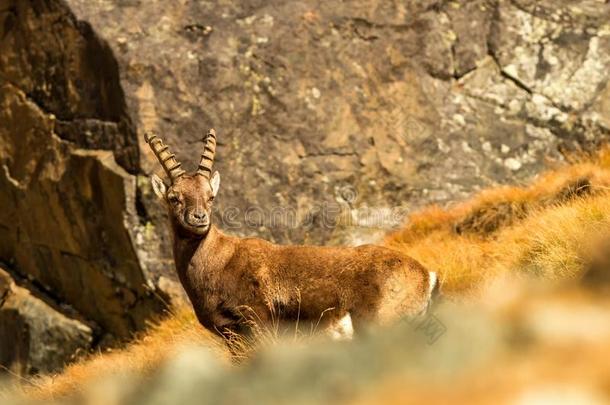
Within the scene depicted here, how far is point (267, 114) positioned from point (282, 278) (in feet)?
18.2

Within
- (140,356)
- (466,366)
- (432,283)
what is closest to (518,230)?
(432,283)

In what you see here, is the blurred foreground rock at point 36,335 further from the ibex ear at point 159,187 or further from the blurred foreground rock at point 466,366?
the blurred foreground rock at point 466,366

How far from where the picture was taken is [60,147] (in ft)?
51.2

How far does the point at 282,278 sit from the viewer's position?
995 cm

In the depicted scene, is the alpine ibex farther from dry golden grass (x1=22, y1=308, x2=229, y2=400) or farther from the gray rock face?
the gray rock face

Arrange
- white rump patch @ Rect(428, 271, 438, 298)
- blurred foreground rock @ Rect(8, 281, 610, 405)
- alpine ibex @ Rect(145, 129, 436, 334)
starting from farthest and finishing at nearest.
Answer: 1. white rump patch @ Rect(428, 271, 438, 298)
2. alpine ibex @ Rect(145, 129, 436, 334)
3. blurred foreground rock @ Rect(8, 281, 610, 405)

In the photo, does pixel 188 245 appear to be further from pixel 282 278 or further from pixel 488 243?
pixel 488 243

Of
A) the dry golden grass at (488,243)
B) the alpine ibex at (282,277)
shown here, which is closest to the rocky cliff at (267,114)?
the dry golden grass at (488,243)

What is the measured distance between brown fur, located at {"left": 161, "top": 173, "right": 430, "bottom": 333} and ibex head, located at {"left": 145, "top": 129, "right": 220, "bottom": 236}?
0.01m

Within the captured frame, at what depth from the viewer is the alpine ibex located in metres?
9.65

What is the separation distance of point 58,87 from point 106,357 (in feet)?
15.4

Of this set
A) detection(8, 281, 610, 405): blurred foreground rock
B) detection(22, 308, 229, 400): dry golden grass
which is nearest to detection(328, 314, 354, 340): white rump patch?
detection(22, 308, 229, 400): dry golden grass

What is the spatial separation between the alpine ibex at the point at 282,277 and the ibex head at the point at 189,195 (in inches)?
0.4

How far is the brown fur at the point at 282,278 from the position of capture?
31.7 feet
